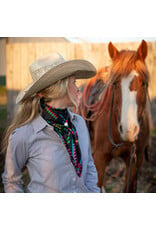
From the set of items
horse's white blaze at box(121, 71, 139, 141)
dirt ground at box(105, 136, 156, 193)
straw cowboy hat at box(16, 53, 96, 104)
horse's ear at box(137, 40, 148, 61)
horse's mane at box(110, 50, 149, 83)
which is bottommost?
dirt ground at box(105, 136, 156, 193)

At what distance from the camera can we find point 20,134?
99cm

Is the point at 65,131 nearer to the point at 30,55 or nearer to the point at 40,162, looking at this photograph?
the point at 40,162

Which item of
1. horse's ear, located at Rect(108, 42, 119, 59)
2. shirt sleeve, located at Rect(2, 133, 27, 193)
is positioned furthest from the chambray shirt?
horse's ear, located at Rect(108, 42, 119, 59)

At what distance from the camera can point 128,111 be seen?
5.11 feet

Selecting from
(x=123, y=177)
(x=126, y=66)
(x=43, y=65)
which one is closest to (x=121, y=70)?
(x=126, y=66)

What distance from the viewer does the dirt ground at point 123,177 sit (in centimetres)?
258

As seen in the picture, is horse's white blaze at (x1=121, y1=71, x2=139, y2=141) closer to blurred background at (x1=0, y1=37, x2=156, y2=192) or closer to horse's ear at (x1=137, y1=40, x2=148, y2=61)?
horse's ear at (x1=137, y1=40, x2=148, y2=61)

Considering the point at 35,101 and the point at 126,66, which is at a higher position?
the point at 126,66

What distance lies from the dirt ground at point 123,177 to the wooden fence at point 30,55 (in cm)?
107

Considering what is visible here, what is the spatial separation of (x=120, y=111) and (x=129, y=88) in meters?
0.18

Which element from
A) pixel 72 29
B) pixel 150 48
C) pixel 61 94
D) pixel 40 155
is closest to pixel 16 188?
pixel 40 155

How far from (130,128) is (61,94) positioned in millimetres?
664

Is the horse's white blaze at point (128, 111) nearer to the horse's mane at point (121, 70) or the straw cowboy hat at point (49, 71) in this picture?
the horse's mane at point (121, 70)

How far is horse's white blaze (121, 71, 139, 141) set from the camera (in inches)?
60.9
